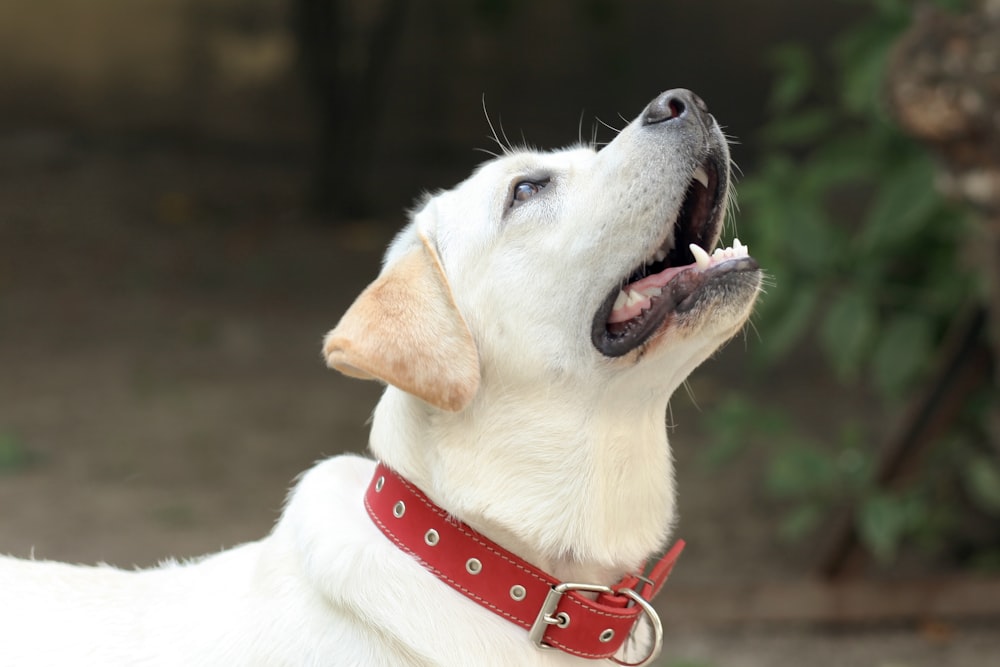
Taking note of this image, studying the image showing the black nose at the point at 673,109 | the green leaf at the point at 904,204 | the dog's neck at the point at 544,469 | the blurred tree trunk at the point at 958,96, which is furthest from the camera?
the green leaf at the point at 904,204

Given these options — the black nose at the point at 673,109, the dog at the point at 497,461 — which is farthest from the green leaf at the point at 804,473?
the black nose at the point at 673,109

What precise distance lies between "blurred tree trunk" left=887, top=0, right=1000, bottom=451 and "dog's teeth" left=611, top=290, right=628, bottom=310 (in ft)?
5.64

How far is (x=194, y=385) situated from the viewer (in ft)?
21.5

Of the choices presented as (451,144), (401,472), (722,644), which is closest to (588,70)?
(451,144)

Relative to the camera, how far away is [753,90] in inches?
413

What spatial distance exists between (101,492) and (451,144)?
6.29 m

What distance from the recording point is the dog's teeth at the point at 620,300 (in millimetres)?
2309

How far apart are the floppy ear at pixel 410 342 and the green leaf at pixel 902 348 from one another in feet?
8.33

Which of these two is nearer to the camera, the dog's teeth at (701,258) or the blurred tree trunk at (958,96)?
the dog's teeth at (701,258)

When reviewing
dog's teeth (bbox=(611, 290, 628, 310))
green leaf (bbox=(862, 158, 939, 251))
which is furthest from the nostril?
green leaf (bbox=(862, 158, 939, 251))

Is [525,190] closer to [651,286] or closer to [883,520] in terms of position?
[651,286]

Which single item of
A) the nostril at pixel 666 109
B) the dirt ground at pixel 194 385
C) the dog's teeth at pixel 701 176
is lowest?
the dirt ground at pixel 194 385

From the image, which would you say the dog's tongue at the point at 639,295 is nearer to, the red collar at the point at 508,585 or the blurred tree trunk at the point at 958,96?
the red collar at the point at 508,585

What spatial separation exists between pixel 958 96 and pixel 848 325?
978mm
